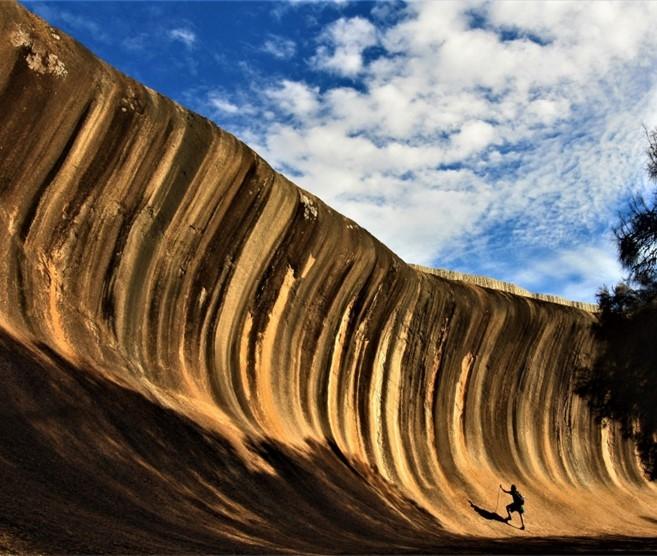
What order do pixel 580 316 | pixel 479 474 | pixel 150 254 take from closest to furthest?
pixel 150 254, pixel 479 474, pixel 580 316

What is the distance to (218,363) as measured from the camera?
634 inches

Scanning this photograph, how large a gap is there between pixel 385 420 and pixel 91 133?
11637 millimetres

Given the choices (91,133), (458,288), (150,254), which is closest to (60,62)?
(91,133)

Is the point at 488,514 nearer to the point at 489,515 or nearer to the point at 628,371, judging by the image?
the point at 489,515

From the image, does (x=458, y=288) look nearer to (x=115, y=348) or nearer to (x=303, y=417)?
(x=303, y=417)

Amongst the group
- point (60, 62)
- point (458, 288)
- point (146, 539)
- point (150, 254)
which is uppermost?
point (458, 288)

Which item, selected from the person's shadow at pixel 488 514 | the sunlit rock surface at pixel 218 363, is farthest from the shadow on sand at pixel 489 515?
the sunlit rock surface at pixel 218 363

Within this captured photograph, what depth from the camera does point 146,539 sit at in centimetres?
691

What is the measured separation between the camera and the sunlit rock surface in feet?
31.2

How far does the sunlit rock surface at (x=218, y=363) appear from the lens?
31.2 feet

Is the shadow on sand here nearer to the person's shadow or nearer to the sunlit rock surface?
the person's shadow

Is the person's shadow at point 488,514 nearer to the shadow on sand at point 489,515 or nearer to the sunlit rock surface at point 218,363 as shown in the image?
the shadow on sand at point 489,515

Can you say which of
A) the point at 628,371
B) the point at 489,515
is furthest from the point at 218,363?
the point at 628,371

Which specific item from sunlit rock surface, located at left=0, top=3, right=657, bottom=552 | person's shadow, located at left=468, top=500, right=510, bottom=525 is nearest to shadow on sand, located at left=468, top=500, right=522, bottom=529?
person's shadow, located at left=468, top=500, right=510, bottom=525
